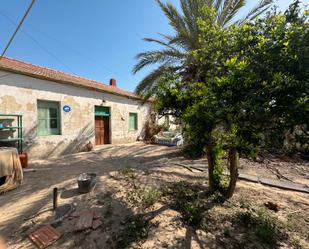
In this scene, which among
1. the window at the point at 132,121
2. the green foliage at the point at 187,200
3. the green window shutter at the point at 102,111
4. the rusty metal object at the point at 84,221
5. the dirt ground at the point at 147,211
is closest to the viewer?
the dirt ground at the point at 147,211

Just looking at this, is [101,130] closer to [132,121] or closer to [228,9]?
[132,121]

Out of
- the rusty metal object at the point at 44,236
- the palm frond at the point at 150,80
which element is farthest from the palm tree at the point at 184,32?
the rusty metal object at the point at 44,236

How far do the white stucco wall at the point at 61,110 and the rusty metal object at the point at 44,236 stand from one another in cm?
630

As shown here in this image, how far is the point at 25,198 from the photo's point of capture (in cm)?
424

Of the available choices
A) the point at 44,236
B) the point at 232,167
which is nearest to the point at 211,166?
the point at 232,167

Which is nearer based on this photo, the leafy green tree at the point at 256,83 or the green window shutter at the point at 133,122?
the leafy green tree at the point at 256,83

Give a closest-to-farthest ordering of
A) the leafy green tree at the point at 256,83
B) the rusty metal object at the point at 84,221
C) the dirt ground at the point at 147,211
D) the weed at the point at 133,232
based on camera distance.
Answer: the leafy green tree at the point at 256,83
the weed at the point at 133,232
the dirt ground at the point at 147,211
the rusty metal object at the point at 84,221

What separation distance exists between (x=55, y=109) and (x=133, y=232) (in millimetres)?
8226

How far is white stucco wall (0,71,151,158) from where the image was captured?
7598mm

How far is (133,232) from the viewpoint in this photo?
304cm

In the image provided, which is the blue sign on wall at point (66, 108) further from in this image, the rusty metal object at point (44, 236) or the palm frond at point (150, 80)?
the rusty metal object at point (44, 236)

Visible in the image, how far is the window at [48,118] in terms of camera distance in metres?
8.67

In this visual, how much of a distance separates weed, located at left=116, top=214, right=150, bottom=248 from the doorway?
9.15m

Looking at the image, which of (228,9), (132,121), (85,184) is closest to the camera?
(85,184)
